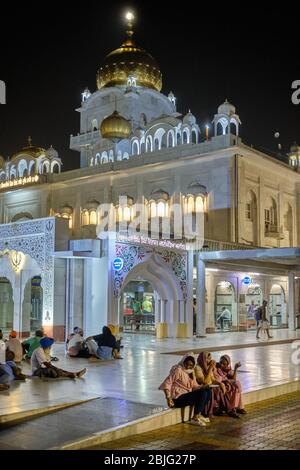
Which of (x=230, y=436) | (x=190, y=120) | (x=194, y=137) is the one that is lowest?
(x=230, y=436)

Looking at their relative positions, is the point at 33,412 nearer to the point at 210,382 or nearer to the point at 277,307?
the point at 210,382

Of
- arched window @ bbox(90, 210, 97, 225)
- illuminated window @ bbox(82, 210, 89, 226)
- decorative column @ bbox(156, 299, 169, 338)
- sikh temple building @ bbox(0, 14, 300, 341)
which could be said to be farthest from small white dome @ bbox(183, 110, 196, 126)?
decorative column @ bbox(156, 299, 169, 338)

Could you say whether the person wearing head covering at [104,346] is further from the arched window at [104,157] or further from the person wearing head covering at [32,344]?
the arched window at [104,157]

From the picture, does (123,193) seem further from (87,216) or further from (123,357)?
(123,357)

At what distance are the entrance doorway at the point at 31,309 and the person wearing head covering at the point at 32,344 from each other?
6.28 meters

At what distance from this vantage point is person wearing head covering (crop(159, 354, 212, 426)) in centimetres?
709

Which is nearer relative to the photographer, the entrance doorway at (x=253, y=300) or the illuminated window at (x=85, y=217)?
the entrance doorway at (x=253, y=300)

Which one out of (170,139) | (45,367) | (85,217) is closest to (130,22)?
(170,139)

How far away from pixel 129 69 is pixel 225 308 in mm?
19864

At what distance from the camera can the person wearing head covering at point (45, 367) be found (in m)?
9.58

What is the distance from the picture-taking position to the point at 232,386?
7.55 m

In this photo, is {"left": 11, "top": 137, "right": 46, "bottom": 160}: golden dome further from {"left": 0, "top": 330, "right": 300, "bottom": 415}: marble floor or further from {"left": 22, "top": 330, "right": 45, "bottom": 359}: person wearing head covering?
{"left": 22, "top": 330, "right": 45, "bottom": 359}: person wearing head covering

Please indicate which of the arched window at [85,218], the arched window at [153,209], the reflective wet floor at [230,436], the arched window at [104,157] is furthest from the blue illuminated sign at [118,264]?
the arched window at [104,157]

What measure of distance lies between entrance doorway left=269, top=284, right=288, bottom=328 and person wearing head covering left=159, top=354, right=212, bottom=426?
69.6ft
